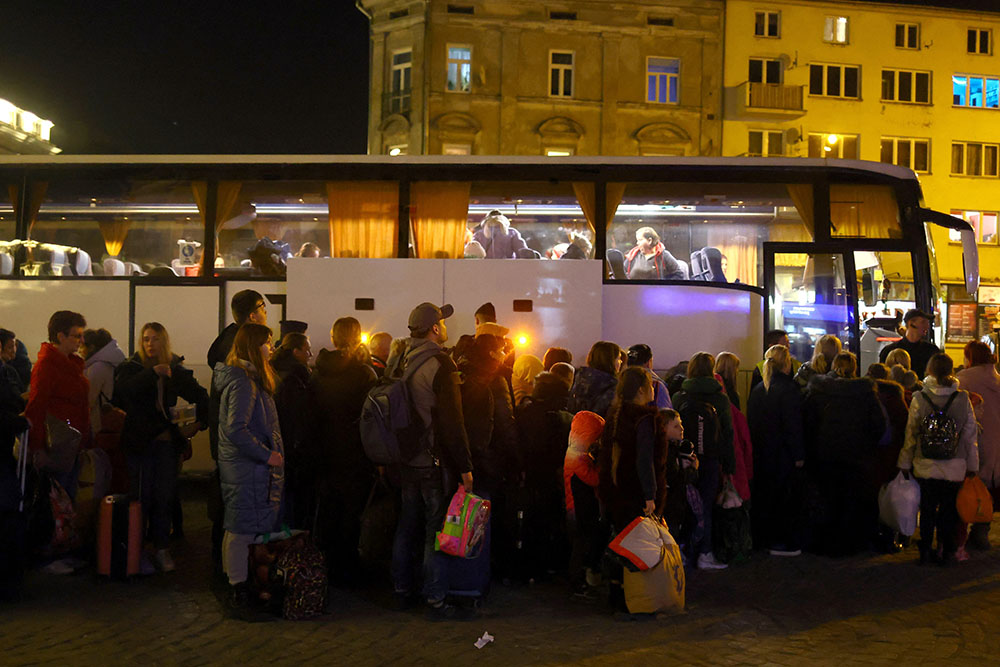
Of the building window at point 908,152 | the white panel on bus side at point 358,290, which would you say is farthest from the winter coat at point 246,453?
the building window at point 908,152

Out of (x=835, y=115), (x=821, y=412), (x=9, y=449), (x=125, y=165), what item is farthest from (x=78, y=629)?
(x=835, y=115)

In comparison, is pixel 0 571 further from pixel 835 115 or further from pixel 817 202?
pixel 835 115

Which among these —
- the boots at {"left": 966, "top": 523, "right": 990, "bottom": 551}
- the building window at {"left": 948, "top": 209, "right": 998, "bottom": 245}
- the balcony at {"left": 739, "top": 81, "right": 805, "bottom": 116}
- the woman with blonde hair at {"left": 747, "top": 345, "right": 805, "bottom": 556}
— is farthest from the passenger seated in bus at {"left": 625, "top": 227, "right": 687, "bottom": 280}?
the building window at {"left": 948, "top": 209, "right": 998, "bottom": 245}

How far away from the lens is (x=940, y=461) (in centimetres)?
723

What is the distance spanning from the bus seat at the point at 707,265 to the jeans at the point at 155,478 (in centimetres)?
586

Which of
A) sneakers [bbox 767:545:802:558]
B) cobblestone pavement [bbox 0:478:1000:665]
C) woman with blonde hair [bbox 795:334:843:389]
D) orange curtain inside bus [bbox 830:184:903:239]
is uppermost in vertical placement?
orange curtain inside bus [bbox 830:184:903:239]

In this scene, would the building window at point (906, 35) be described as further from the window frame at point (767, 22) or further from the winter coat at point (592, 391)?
the winter coat at point (592, 391)

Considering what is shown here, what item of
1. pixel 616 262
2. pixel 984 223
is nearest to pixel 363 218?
pixel 616 262

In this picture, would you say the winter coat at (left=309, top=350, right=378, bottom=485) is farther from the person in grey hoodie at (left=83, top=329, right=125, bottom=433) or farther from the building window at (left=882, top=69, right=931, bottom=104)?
the building window at (left=882, top=69, right=931, bottom=104)

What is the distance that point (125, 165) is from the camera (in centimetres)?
1062

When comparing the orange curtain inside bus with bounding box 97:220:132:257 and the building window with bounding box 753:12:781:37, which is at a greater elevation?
the building window with bounding box 753:12:781:37

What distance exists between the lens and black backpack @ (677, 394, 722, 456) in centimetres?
693

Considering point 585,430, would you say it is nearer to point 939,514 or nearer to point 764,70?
point 939,514

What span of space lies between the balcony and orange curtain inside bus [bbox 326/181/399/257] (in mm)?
25570
